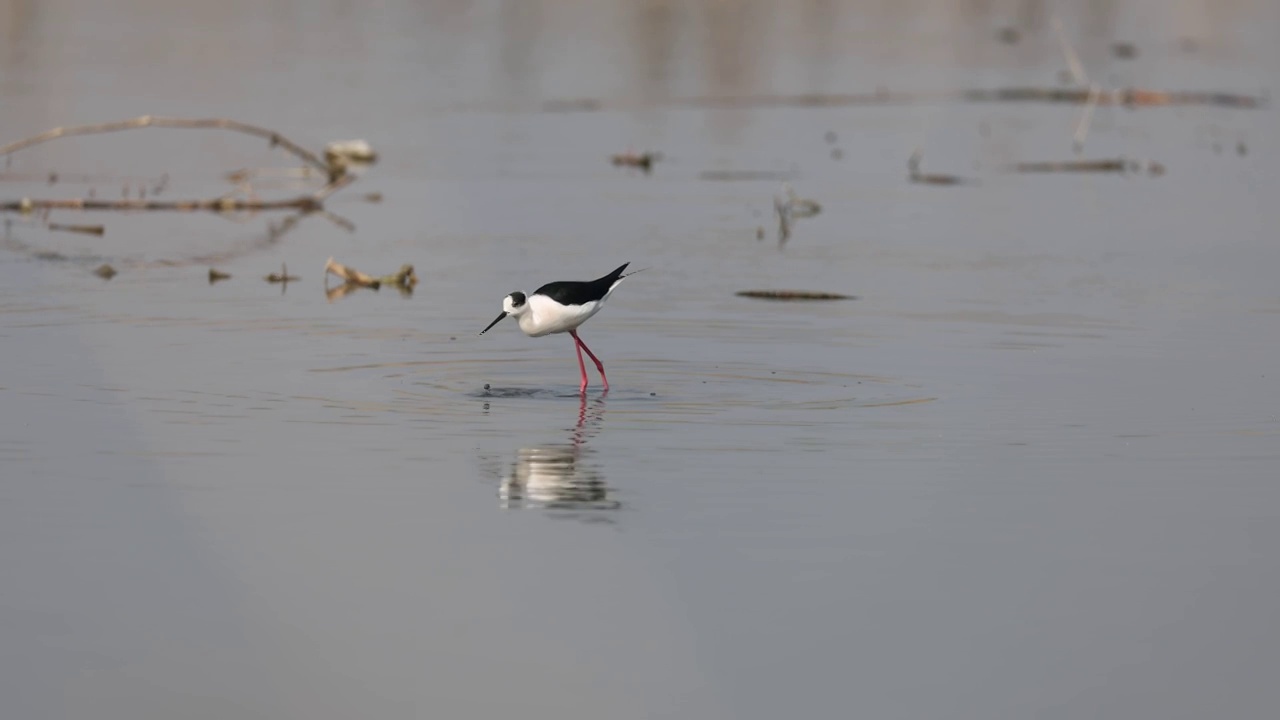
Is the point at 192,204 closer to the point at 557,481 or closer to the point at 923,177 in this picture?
the point at 923,177

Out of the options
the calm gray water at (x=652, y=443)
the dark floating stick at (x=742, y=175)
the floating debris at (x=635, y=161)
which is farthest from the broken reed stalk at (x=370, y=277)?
the floating debris at (x=635, y=161)

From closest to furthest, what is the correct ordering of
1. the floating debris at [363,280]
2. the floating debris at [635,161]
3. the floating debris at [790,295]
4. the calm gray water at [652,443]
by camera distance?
1. the calm gray water at [652,443]
2. the floating debris at [790,295]
3. the floating debris at [363,280]
4. the floating debris at [635,161]

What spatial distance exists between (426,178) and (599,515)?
46.8ft

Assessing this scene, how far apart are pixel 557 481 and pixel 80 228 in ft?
33.5

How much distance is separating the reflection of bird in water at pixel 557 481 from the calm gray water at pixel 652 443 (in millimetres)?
38

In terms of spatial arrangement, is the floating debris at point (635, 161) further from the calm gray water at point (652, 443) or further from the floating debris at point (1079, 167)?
the floating debris at point (1079, 167)

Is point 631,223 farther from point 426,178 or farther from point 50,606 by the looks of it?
point 50,606

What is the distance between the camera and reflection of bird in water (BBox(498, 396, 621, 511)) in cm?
925

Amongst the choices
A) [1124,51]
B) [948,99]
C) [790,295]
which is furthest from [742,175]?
[1124,51]

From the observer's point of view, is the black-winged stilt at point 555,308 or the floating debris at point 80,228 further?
the floating debris at point 80,228

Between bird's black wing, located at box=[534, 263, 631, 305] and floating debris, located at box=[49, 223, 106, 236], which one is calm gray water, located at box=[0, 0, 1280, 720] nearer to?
floating debris, located at box=[49, 223, 106, 236]

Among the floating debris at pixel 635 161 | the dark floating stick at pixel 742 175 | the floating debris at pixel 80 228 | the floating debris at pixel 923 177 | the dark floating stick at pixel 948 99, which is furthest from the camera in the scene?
the dark floating stick at pixel 948 99

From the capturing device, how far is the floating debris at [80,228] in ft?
61.5

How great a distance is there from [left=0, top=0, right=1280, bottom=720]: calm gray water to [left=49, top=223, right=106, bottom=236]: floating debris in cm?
13
